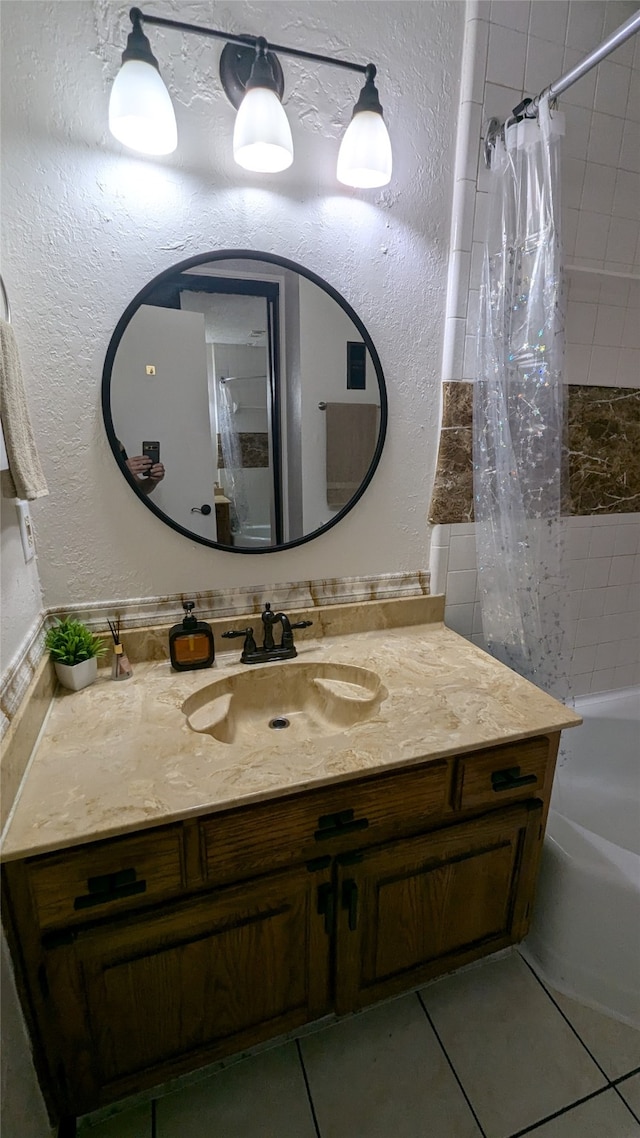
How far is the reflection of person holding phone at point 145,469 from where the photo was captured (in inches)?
49.9

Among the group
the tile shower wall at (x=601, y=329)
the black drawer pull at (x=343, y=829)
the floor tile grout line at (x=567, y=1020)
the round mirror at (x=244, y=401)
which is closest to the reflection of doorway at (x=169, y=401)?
the round mirror at (x=244, y=401)

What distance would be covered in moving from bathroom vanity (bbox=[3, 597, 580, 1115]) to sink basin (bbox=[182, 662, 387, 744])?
38 mm

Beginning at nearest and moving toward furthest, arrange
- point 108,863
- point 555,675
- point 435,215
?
point 108,863 < point 435,215 < point 555,675

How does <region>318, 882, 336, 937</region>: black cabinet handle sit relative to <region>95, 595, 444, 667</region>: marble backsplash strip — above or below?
below

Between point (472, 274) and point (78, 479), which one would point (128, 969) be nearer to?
point (78, 479)

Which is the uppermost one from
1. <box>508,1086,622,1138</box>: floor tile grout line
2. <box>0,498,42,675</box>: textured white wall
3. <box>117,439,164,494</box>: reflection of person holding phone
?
<box>117,439,164,494</box>: reflection of person holding phone

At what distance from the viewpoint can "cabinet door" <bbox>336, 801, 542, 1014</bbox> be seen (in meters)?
1.09

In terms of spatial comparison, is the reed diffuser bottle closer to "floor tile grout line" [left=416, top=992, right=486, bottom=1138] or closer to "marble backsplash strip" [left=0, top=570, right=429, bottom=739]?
"marble backsplash strip" [left=0, top=570, right=429, bottom=739]

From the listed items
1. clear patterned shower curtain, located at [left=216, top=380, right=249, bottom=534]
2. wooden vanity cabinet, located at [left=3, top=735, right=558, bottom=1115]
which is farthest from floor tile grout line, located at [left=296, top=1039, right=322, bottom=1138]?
clear patterned shower curtain, located at [left=216, top=380, right=249, bottom=534]

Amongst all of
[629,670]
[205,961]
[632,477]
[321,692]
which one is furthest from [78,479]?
[629,670]

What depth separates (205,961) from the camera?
3.28 ft

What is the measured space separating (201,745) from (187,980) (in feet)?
1.50

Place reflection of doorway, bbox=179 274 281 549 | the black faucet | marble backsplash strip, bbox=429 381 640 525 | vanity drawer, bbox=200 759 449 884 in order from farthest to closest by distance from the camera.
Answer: marble backsplash strip, bbox=429 381 640 525
the black faucet
reflection of doorway, bbox=179 274 281 549
vanity drawer, bbox=200 759 449 884

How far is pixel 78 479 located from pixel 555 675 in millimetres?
1435
